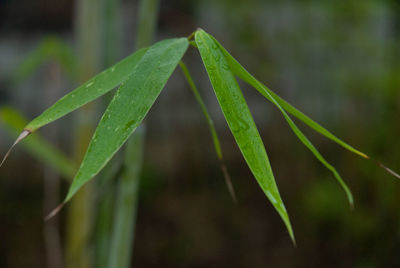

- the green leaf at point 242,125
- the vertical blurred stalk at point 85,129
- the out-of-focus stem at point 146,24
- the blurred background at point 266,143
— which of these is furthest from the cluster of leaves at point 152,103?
the blurred background at point 266,143

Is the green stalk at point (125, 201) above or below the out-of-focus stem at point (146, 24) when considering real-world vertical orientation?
below

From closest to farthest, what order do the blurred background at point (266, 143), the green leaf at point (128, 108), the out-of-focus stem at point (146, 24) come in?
the green leaf at point (128, 108) → the out-of-focus stem at point (146, 24) → the blurred background at point (266, 143)

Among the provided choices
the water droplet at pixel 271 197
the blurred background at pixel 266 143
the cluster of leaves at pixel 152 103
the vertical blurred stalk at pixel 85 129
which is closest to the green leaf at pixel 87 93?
the cluster of leaves at pixel 152 103

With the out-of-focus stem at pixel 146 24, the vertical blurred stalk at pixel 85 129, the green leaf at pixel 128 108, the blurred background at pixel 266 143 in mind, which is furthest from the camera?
the blurred background at pixel 266 143

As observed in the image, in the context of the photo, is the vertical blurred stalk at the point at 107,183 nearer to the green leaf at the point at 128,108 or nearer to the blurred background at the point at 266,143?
the green leaf at the point at 128,108

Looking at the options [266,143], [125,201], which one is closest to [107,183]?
[125,201]

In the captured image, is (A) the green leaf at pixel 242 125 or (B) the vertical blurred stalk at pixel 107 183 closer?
(A) the green leaf at pixel 242 125

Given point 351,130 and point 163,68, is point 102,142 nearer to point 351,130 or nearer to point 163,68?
point 163,68

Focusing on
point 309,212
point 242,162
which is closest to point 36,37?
point 242,162
